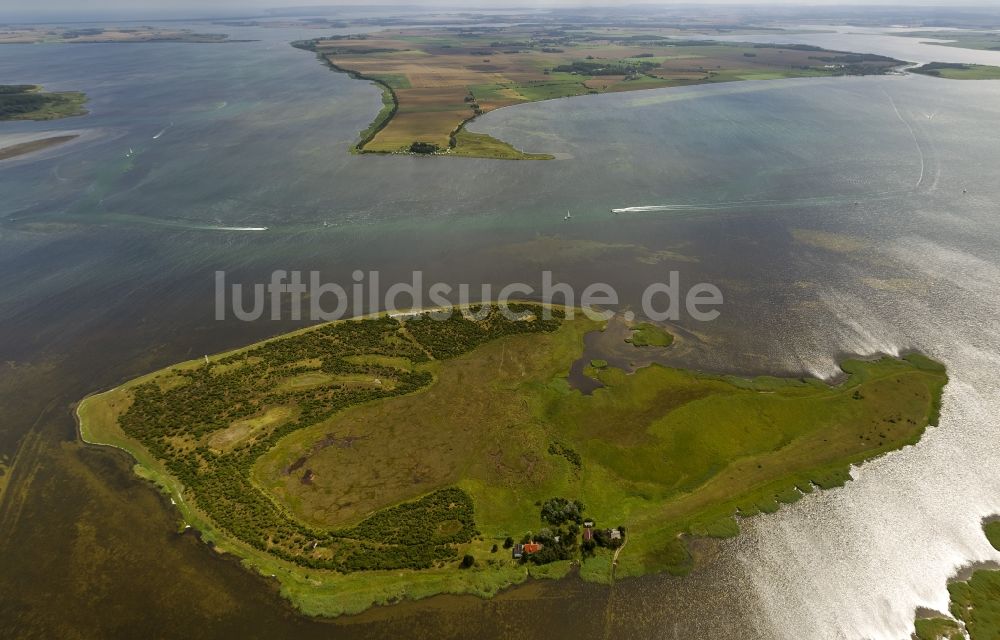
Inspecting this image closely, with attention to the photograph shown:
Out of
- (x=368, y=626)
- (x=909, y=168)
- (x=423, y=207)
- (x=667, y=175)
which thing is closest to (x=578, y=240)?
(x=423, y=207)

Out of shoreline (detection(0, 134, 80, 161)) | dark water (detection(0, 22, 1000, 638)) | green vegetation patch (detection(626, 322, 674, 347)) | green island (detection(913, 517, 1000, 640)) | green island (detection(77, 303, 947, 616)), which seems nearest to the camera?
green island (detection(913, 517, 1000, 640))

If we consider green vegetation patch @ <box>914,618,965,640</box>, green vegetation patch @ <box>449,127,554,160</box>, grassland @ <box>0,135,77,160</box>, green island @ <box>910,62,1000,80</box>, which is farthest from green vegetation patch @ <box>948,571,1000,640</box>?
green island @ <box>910,62,1000,80</box>

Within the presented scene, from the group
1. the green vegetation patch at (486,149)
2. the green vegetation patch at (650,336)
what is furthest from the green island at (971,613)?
the green vegetation patch at (486,149)

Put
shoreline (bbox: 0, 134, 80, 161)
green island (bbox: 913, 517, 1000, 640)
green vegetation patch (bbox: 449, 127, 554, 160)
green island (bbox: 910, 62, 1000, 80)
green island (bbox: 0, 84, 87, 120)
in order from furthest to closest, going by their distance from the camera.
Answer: green island (bbox: 910, 62, 1000, 80) → green island (bbox: 0, 84, 87, 120) → shoreline (bbox: 0, 134, 80, 161) → green vegetation patch (bbox: 449, 127, 554, 160) → green island (bbox: 913, 517, 1000, 640)

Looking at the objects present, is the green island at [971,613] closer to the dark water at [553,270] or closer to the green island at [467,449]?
the dark water at [553,270]

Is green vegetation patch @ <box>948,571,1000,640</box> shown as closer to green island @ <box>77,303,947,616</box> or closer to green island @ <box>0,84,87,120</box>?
green island @ <box>77,303,947,616</box>
